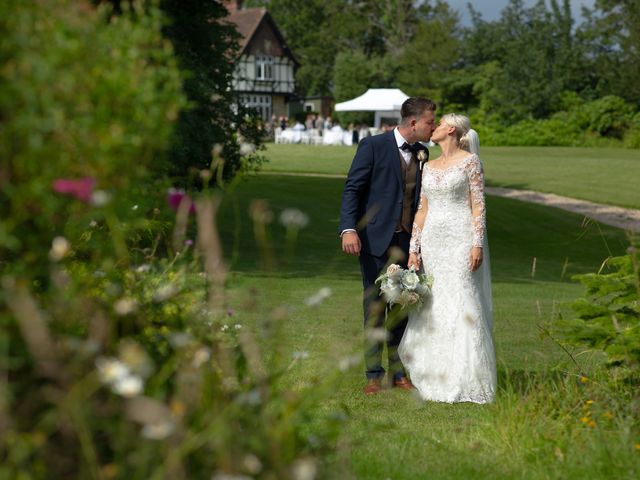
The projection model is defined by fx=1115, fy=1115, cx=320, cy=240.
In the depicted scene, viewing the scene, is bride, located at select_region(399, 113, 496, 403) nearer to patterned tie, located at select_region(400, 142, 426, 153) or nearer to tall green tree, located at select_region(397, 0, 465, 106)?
patterned tie, located at select_region(400, 142, 426, 153)

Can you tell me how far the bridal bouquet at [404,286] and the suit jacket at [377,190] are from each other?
0.33 m

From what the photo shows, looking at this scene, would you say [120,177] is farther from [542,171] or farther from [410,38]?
[410,38]

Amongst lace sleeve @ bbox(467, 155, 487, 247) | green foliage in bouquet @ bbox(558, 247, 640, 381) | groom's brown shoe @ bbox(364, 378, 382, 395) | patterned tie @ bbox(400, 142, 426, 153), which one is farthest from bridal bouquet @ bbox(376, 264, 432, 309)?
green foliage in bouquet @ bbox(558, 247, 640, 381)

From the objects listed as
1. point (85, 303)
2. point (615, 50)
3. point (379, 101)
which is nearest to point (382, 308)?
point (85, 303)

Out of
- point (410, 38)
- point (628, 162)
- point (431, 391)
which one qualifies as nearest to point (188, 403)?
point (431, 391)

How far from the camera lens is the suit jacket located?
792 cm

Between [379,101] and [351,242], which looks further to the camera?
[379,101]

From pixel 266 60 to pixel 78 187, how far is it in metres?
85.7

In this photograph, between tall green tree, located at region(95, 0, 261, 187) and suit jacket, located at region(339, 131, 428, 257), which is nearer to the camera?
suit jacket, located at region(339, 131, 428, 257)

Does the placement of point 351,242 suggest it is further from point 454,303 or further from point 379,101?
point 379,101

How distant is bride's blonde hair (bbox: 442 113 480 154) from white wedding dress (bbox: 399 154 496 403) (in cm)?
10

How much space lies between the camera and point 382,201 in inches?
313

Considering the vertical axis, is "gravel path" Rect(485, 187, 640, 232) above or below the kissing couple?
below

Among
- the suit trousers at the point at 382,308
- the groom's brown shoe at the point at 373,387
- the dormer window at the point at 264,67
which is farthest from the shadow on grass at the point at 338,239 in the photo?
the dormer window at the point at 264,67
